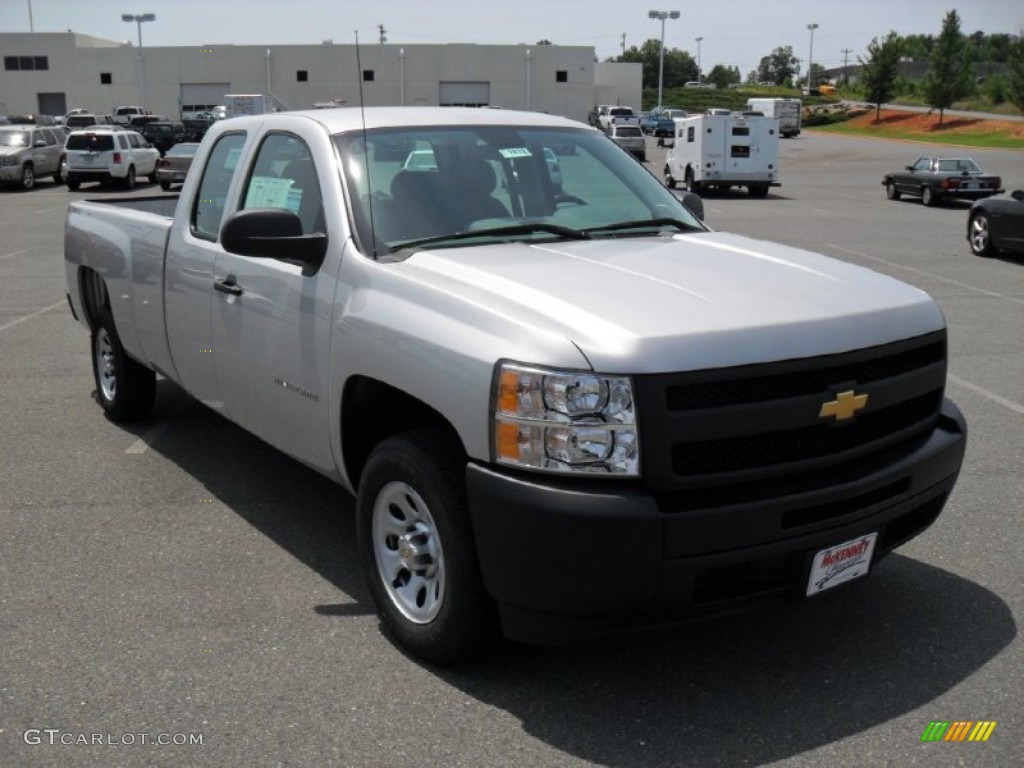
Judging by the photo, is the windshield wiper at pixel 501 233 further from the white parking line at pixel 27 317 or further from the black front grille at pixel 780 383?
the white parking line at pixel 27 317

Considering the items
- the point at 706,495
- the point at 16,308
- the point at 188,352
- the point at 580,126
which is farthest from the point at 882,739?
the point at 16,308

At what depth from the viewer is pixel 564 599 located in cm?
325

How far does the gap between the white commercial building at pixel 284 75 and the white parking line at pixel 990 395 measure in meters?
76.5

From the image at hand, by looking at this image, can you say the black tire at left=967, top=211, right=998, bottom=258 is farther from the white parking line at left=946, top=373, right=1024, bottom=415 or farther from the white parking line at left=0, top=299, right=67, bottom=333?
the white parking line at left=0, top=299, right=67, bottom=333

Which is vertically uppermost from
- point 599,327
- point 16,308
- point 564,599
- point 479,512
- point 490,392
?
point 599,327

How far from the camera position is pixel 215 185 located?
5.47 meters

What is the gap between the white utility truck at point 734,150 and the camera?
32.4m

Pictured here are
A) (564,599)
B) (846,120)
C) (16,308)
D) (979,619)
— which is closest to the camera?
(564,599)

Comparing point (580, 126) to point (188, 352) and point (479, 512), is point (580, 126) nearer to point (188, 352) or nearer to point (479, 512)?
point (188, 352)

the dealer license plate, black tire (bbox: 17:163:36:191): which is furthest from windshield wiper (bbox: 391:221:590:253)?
black tire (bbox: 17:163:36:191)

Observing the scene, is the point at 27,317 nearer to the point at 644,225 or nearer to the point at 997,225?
the point at 644,225

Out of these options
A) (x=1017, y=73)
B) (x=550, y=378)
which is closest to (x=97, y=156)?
(x=550, y=378)

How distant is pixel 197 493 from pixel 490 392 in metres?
3.03

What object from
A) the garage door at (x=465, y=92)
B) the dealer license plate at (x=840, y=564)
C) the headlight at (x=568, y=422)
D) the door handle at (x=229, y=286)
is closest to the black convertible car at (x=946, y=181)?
the door handle at (x=229, y=286)
